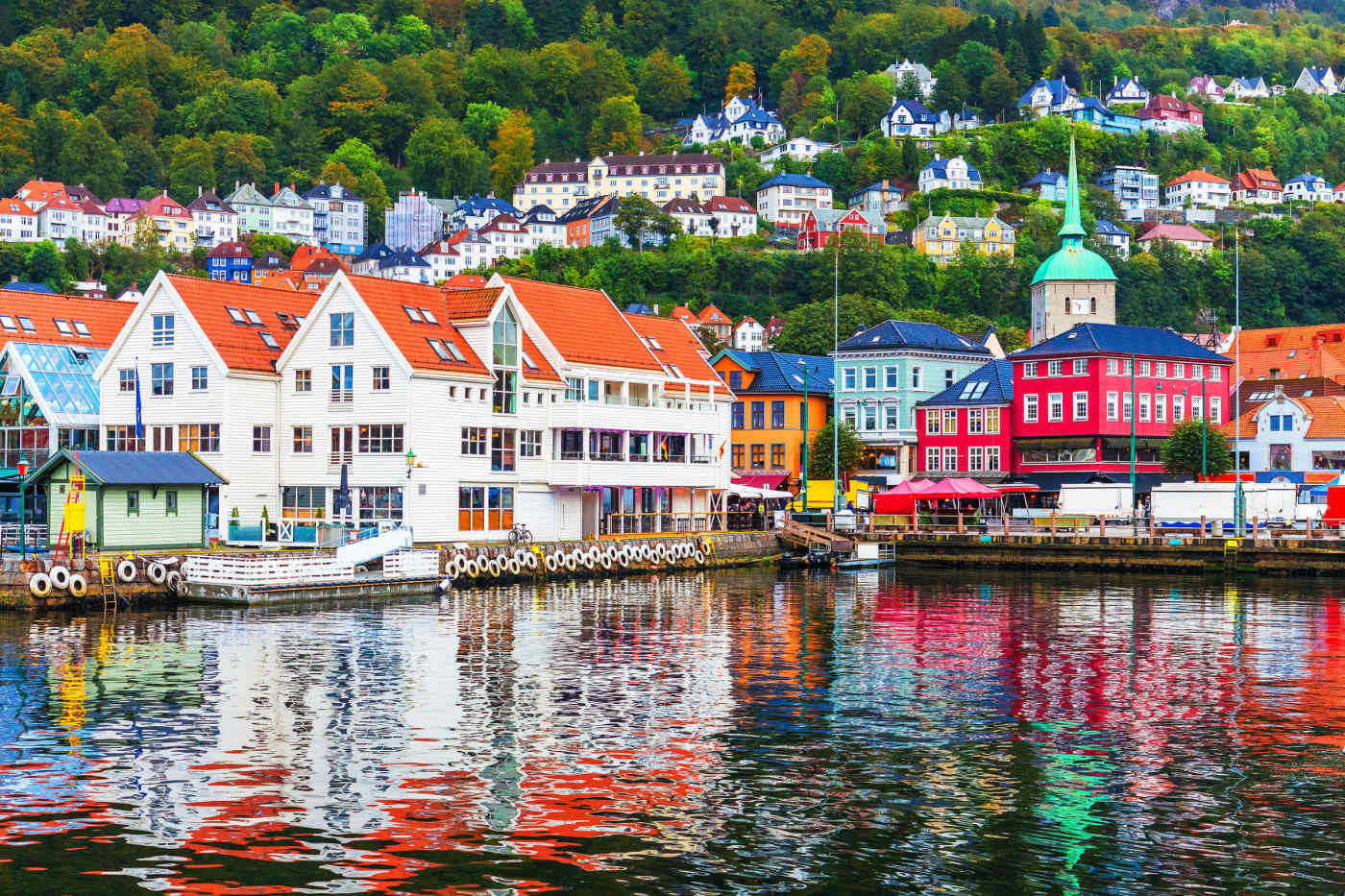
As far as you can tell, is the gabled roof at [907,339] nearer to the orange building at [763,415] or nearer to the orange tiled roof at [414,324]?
the orange building at [763,415]

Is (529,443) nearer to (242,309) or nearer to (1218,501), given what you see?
(242,309)

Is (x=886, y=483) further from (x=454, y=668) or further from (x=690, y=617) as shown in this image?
(x=454, y=668)

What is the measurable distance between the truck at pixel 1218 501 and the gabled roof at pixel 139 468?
49.2 metres

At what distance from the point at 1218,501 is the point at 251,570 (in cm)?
5250

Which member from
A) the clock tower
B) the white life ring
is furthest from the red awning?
the white life ring

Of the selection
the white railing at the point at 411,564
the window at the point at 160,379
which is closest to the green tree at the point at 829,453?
the window at the point at 160,379

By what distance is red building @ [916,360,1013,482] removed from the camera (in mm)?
108750

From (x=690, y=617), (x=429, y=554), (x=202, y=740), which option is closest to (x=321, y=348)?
(x=429, y=554)

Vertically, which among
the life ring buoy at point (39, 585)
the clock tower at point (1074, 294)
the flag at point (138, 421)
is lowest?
the life ring buoy at point (39, 585)

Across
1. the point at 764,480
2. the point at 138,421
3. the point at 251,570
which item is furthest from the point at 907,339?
the point at 251,570

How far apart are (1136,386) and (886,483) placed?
731 inches

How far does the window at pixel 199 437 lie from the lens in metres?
70.3

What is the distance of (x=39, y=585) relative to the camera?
52312 mm

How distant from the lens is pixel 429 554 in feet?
204
